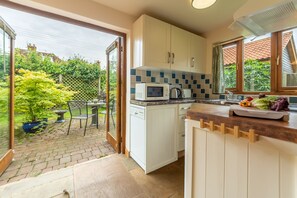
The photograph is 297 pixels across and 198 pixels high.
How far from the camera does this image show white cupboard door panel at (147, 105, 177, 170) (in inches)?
71.5

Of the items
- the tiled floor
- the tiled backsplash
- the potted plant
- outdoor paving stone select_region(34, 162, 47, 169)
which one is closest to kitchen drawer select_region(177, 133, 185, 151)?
the tiled floor

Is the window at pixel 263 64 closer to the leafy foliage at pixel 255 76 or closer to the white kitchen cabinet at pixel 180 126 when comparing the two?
the leafy foliage at pixel 255 76

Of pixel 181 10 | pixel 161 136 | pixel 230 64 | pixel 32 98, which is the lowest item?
pixel 161 136

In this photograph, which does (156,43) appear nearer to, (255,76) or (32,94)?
(255,76)

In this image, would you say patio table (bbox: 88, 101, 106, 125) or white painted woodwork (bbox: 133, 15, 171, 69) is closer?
white painted woodwork (bbox: 133, 15, 171, 69)

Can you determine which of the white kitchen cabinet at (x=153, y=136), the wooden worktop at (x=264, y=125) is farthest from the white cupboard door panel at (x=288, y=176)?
the white kitchen cabinet at (x=153, y=136)

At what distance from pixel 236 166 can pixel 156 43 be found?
179cm

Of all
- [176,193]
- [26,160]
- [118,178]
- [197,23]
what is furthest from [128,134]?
[197,23]

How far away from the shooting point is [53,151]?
2412 mm

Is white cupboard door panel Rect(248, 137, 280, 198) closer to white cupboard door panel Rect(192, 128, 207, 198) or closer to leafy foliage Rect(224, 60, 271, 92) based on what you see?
white cupboard door panel Rect(192, 128, 207, 198)

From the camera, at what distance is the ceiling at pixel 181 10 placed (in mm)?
1836

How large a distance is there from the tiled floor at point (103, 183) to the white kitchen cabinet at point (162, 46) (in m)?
1.47

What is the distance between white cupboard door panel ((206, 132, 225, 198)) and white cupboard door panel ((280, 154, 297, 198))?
9.8 inches

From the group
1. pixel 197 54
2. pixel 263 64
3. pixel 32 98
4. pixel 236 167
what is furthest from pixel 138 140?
pixel 32 98
